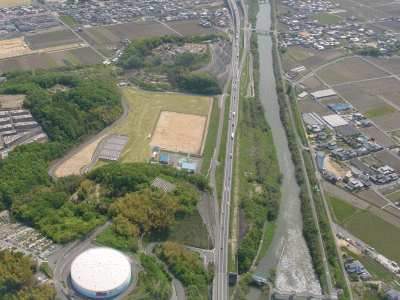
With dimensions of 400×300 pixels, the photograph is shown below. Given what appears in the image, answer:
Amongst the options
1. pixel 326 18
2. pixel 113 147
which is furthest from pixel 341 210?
pixel 326 18

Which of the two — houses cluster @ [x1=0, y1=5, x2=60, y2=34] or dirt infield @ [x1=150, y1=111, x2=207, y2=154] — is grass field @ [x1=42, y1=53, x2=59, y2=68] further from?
dirt infield @ [x1=150, y1=111, x2=207, y2=154]

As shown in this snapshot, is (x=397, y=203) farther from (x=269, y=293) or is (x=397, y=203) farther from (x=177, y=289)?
(x=177, y=289)

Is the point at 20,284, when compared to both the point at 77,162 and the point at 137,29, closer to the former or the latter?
the point at 77,162

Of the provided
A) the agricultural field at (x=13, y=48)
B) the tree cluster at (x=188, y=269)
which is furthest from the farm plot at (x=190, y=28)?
the tree cluster at (x=188, y=269)

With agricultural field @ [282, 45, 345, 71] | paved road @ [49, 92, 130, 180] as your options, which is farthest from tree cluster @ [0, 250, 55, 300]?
agricultural field @ [282, 45, 345, 71]

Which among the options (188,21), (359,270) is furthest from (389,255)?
(188,21)
